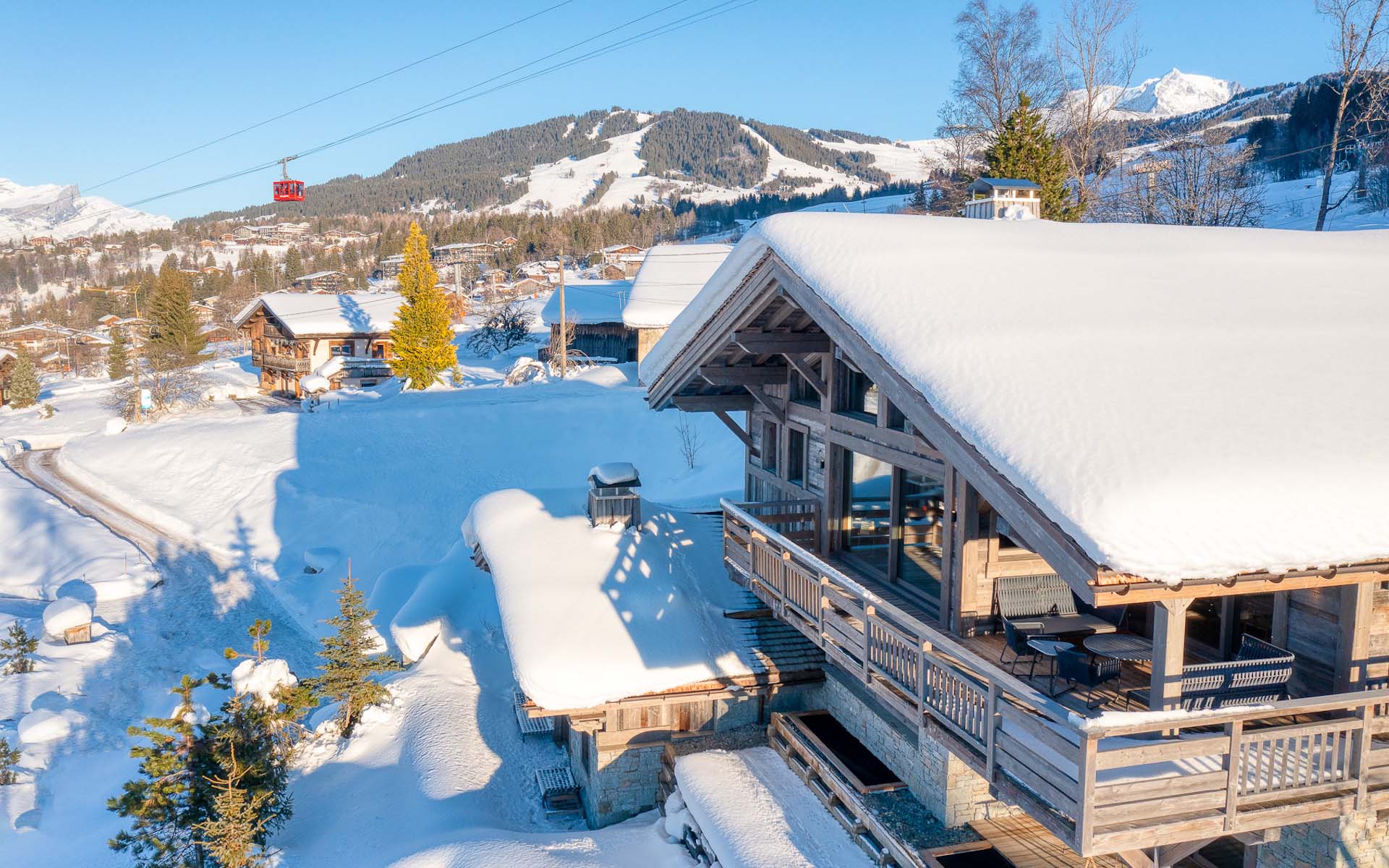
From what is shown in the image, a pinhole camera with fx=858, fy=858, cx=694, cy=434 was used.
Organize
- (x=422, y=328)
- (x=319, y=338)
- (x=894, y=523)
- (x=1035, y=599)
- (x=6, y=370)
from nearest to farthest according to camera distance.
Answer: (x=1035, y=599), (x=894, y=523), (x=422, y=328), (x=319, y=338), (x=6, y=370)

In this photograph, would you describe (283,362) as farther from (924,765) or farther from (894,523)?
(924,765)

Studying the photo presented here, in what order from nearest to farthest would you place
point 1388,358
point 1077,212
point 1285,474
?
point 1285,474
point 1388,358
point 1077,212

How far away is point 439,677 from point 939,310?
463 inches

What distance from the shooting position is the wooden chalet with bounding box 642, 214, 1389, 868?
542 centimetres

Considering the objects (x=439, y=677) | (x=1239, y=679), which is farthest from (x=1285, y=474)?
(x=439, y=677)

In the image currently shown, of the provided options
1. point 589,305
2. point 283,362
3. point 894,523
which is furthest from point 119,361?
point 894,523

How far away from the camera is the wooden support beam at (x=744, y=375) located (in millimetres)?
12570

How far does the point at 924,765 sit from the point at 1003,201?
11.1 m

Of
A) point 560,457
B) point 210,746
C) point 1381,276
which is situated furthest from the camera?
point 560,457

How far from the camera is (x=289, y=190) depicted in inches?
1044

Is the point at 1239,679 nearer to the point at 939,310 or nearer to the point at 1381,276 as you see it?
the point at 939,310

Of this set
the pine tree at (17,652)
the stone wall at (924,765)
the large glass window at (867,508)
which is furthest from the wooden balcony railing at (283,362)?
the stone wall at (924,765)

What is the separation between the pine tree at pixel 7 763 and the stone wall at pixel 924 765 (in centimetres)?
1406

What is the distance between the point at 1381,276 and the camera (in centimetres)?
948
